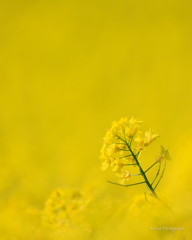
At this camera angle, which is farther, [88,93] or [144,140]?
[88,93]

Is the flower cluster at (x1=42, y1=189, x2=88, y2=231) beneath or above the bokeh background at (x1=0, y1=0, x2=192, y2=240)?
beneath

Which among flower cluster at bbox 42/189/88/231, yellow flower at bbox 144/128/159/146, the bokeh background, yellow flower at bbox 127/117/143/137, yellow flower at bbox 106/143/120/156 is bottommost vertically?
flower cluster at bbox 42/189/88/231

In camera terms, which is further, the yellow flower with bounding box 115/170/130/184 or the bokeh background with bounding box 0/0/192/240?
the bokeh background with bounding box 0/0/192/240

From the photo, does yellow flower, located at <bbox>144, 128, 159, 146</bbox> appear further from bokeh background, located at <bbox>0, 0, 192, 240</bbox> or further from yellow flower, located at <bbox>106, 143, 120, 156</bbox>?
bokeh background, located at <bbox>0, 0, 192, 240</bbox>

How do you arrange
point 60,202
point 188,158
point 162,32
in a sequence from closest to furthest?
point 60,202 < point 188,158 < point 162,32

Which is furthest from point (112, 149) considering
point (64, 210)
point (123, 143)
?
point (64, 210)

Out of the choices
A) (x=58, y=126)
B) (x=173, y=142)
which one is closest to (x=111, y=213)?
(x=173, y=142)

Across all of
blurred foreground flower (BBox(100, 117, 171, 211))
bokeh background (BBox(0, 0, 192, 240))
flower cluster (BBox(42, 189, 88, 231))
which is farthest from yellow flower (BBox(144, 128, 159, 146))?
bokeh background (BBox(0, 0, 192, 240))

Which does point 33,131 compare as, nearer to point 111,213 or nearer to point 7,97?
point 7,97

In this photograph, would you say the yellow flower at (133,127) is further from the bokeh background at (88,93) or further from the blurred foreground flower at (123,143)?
the bokeh background at (88,93)

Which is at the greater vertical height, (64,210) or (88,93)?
(88,93)

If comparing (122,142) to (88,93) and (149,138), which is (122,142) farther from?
(88,93)
